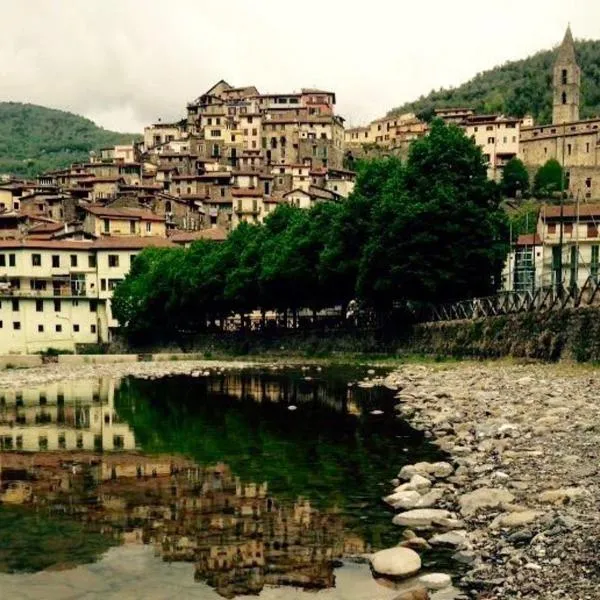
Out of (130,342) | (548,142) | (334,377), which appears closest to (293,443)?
(334,377)

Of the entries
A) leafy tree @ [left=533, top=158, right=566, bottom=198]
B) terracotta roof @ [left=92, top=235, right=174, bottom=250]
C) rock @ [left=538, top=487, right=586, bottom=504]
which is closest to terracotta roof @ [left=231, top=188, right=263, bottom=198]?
terracotta roof @ [left=92, top=235, right=174, bottom=250]

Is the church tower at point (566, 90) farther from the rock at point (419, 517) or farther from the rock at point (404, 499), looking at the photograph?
Answer: the rock at point (419, 517)

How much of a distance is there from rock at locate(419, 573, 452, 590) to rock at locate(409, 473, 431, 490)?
5023 mm

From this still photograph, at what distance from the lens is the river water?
11711 millimetres

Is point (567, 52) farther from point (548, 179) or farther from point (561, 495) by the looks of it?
point (561, 495)

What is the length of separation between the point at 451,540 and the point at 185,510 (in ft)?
18.9

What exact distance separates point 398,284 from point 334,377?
31.5 ft

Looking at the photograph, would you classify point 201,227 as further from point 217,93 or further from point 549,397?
point 549,397

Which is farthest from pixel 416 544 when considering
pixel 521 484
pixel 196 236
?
pixel 196 236

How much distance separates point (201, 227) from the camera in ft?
406

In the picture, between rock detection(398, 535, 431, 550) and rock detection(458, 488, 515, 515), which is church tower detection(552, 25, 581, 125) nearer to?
rock detection(458, 488, 515, 515)

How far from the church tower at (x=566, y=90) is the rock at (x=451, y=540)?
179326 millimetres

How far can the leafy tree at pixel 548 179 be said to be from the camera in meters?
131

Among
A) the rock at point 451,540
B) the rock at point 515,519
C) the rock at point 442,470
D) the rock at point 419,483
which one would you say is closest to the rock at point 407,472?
the rock at point 442,470
